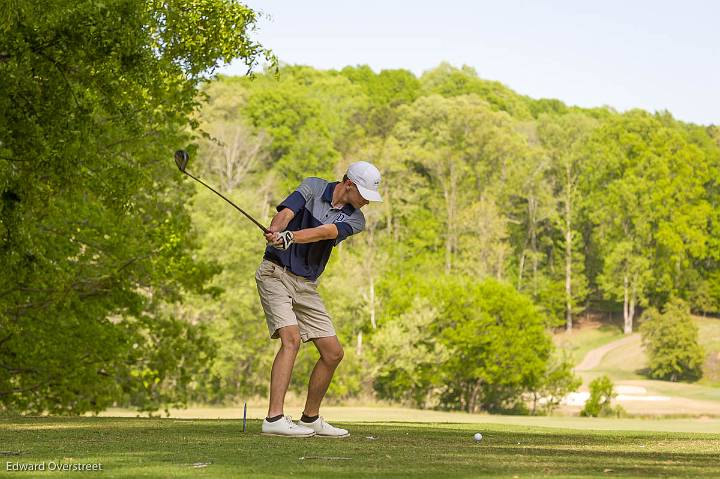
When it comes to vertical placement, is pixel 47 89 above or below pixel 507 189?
below

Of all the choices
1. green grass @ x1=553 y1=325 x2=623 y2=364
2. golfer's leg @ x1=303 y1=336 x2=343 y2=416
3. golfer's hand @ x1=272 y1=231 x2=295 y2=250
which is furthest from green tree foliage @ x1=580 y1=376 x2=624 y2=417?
golfer's hand @ x1=272 y1=231 x2=295 y2=250

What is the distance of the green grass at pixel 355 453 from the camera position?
6.46 m

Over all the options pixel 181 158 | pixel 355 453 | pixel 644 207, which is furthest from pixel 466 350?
pixel 355 453

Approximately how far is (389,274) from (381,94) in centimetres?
5253

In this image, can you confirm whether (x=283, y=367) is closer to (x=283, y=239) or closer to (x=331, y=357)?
(x=331, y=357)

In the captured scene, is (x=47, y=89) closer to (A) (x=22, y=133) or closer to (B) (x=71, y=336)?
(A) (x=22, y=133)

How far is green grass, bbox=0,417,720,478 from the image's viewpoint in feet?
21.2

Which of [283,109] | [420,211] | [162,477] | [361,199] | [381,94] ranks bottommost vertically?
[162,477]

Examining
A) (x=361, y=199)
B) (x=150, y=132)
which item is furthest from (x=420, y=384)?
(x=361, y=199)

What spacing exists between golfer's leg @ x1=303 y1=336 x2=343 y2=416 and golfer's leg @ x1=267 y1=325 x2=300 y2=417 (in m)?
0.41

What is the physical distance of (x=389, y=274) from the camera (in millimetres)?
62531

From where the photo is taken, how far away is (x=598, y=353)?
7919cm

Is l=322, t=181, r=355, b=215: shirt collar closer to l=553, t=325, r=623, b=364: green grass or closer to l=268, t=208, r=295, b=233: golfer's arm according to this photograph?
l=268, t=208, r=295, b=233: golfer's arm

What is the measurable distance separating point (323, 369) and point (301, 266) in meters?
0.91
